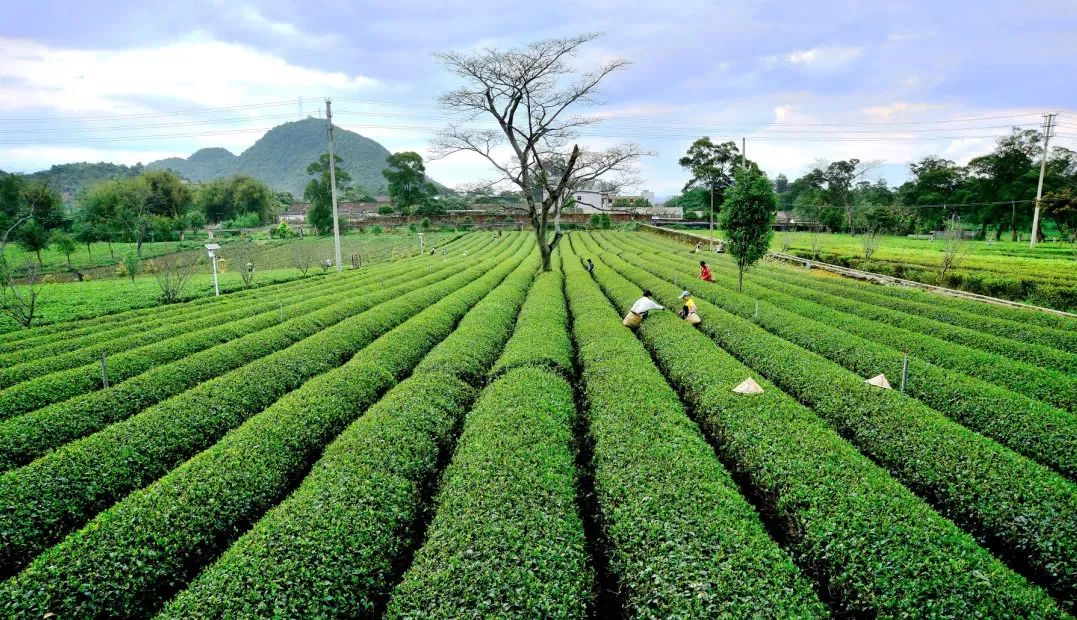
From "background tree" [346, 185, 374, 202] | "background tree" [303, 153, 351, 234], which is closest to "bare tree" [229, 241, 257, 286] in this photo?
"background tree" [303, 153, 351, 234]

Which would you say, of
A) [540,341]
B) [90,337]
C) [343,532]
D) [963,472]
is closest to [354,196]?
[90,337]

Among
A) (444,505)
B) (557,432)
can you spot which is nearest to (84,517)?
(444,505)

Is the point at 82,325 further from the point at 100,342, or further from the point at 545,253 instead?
the point at 545,253

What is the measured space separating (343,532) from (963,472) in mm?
7434

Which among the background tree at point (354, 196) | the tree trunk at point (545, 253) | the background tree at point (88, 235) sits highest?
the background tree at point (354, 196)

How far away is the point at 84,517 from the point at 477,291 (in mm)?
16548

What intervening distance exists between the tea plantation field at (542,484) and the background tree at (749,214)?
916 cm

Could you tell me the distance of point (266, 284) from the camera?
3120cm

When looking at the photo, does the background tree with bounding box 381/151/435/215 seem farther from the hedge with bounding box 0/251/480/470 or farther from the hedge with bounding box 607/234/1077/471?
the hedge with bounding box 607/234/1077/471

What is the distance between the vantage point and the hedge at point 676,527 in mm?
4367

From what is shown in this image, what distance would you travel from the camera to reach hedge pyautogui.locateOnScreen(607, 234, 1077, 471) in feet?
24.4

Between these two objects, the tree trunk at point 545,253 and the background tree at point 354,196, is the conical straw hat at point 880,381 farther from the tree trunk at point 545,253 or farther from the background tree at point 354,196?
the background tree at point 354,196

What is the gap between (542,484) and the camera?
6.16m

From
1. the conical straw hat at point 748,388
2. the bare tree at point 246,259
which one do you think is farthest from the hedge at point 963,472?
the bare tree at point 246,259
